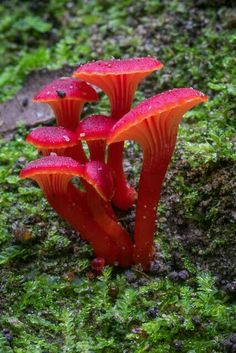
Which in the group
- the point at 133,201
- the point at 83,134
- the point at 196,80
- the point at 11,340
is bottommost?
the point at 11,340

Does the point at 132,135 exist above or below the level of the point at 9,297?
above

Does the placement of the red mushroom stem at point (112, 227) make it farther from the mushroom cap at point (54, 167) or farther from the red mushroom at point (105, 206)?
the mushroom cap at point (54, 167)

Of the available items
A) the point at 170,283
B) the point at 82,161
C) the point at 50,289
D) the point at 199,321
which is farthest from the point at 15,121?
the point at 199,321

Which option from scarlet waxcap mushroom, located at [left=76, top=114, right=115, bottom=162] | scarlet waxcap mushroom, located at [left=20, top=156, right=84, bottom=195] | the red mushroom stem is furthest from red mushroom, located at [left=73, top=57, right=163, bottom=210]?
scarlet waxcap mushroom, located at [left=20, top=156, right=84, bottom=195]

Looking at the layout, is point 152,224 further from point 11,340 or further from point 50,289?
point 11,340

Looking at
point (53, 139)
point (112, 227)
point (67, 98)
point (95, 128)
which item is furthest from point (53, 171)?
point (112, 227)

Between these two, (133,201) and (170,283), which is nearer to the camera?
(170,283)

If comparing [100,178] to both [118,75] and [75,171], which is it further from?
[118,75]
